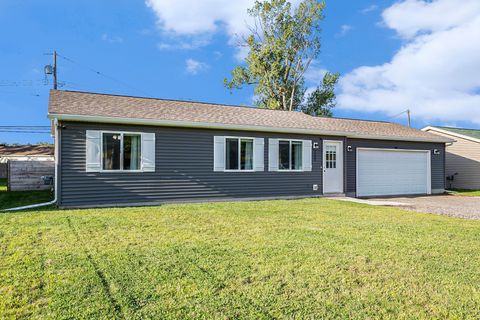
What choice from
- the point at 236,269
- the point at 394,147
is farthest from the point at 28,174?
the point at 394,147

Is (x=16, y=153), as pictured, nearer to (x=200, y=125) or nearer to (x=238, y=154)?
(x=200, y=125)

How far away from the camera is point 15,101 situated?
25078mm

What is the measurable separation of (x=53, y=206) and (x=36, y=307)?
21.3ft

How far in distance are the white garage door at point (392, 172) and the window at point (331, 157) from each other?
1.24 m

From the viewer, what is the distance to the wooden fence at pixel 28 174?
1248 cm

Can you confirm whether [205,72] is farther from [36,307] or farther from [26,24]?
[36,307]

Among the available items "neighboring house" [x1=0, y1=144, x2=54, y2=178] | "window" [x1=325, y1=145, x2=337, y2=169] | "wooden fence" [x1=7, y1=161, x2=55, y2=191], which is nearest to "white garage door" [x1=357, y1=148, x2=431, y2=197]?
"window" [x1=325, y1=145, x2=337, y2=169]

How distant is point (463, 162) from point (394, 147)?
22.3 feet

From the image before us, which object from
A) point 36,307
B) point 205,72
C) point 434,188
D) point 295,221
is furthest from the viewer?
point 205,72

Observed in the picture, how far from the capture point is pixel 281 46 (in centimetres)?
2153

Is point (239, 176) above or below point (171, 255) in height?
above

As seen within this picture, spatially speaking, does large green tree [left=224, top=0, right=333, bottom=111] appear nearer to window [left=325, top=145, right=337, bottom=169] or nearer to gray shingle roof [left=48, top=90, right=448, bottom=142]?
gray shingle roof [left=48, top=90, right=448, bottom=142]

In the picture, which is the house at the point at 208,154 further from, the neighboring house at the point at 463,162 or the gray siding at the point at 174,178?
the neighboring house at the point at 463,162

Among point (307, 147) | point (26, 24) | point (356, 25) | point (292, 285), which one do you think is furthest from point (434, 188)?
point (26, 24)
